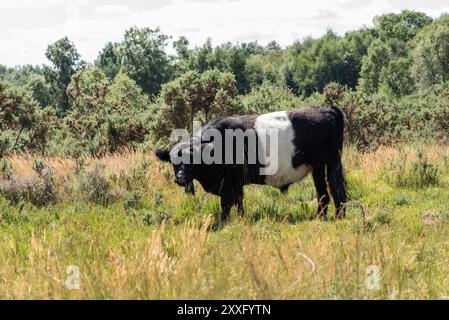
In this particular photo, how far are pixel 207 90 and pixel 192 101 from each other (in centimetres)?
59

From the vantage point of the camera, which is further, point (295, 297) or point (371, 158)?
point (371, 158)

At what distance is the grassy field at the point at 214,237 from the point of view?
11.0 ft

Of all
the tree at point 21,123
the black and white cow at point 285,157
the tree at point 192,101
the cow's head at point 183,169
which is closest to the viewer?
the cow's head at point 183,169

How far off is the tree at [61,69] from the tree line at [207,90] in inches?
5.2

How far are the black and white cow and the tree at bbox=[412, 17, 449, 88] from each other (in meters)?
55.4

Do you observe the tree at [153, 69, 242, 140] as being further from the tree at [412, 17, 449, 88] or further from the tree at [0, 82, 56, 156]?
the tree at [412, 17, 449, 88]

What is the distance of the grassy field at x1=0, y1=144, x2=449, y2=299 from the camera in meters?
3.37

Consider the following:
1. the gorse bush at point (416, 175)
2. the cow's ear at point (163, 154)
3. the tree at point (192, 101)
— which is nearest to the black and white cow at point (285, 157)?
the cow's ear at point (163, 154)

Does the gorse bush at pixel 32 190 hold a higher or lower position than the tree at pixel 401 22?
lower

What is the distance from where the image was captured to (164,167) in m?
10.1

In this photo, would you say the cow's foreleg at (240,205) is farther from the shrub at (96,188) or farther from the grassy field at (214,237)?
the shrub at (96,188)

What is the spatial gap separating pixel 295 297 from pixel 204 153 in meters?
4.81

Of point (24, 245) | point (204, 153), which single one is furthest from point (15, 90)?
point (24, 245)
